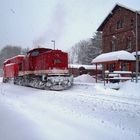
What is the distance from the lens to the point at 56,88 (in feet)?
77.6

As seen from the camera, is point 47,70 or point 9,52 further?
point 9,52

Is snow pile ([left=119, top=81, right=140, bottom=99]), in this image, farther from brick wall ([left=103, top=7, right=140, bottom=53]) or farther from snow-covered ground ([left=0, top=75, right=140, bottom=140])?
brick wall ([left=103, top=7, right=140, bottom=53])

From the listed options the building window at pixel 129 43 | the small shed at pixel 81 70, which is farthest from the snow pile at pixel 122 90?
the small shed at pixel 81 70

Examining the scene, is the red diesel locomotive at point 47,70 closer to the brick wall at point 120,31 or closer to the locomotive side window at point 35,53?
the locomotive side window at point 35,53

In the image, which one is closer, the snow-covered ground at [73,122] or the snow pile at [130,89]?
the snow-covered ground at [73,122]

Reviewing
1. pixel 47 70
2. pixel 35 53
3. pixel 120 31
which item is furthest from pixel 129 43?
pixel 47 70

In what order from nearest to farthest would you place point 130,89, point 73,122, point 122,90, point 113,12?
point 73,122 < point 130,89 < point 122,90 < point 113,12

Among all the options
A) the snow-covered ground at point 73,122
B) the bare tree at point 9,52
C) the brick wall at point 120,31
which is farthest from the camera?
the bare tree at point 9,52

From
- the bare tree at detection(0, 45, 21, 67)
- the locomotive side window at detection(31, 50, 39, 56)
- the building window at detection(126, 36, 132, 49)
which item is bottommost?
the locomotive side window at detection(31, 50, 39, 56)

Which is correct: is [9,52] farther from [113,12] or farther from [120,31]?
[120,31]

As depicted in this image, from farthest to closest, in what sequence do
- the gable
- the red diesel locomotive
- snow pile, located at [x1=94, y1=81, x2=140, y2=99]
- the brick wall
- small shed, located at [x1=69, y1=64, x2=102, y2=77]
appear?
small shed, located at [x1=69, y1=64, x2=102, y2=77] < the gable < the brick wall < the red diesel locomotive < snow pile, located at [x1=94, y1=81, x2=140, y2=99]

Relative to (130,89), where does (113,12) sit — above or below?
above

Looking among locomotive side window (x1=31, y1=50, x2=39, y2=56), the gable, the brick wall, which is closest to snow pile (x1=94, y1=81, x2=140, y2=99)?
locomotive side window (x1=31, y1=50, x2=39, y2=56)

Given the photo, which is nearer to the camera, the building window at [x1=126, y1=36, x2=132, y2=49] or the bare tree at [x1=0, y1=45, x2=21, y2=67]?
the building window at [x1=126, y1=36, x2=132, y2=49]
